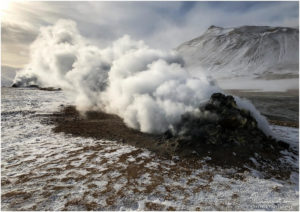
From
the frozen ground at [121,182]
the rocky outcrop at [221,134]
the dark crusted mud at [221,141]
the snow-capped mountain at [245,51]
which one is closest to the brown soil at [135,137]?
the dark crusted mud at [221,141]

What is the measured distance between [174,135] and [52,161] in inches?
202

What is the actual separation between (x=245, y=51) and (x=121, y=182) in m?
128

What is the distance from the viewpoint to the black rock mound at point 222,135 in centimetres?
820

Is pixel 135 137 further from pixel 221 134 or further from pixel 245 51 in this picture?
pixel 245 51

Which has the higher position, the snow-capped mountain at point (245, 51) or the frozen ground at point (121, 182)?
the snow-capped mountain at point (245, 51)

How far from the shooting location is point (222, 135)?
880cm

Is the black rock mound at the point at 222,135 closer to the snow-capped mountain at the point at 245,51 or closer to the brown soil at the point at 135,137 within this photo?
the brown soil at the point at 135,137

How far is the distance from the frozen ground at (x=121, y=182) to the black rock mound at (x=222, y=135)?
784mm

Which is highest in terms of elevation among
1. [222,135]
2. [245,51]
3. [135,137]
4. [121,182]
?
[245,51]

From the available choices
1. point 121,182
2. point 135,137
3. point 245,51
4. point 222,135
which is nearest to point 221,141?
point 222,135

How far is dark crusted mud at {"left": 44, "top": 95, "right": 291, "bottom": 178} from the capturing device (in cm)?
779

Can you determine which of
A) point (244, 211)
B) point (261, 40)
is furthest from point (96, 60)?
point (261, 40)

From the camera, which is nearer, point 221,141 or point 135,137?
point 221,141

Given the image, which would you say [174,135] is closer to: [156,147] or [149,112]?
[156,147]
